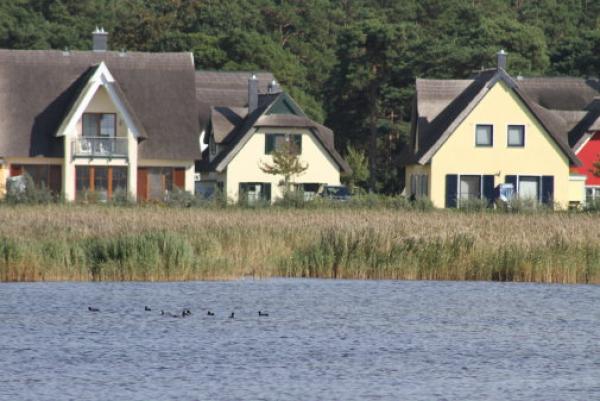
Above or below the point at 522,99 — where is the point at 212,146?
below

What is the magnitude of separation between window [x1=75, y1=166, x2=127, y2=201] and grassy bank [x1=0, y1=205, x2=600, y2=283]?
82.7 ft

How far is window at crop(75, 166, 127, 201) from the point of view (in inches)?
2362

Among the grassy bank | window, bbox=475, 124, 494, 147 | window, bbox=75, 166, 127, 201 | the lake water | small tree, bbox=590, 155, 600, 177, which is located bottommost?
the lake water

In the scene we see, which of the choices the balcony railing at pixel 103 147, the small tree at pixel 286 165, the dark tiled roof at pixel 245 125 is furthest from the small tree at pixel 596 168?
the balcony railing at pixel 103 147

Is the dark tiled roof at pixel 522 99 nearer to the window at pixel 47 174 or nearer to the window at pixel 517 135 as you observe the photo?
the window at pixel 517 135

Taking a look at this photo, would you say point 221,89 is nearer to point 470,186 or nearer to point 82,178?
point 82,178

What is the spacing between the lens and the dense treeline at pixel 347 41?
7800cm

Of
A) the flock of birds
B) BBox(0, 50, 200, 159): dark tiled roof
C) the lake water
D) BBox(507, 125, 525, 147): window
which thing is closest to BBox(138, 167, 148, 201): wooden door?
BBox(0, 50, 200, 159): dark tiled roof

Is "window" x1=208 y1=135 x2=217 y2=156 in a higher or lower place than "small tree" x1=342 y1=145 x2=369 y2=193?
higher

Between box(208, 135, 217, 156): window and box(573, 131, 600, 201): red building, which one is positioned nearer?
box(573, 131, 600, 201): red building

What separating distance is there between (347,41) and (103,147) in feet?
75.3

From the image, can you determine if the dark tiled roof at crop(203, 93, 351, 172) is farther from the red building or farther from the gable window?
the red building

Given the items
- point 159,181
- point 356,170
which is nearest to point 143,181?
point 159,181

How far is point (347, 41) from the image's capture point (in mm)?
79750
